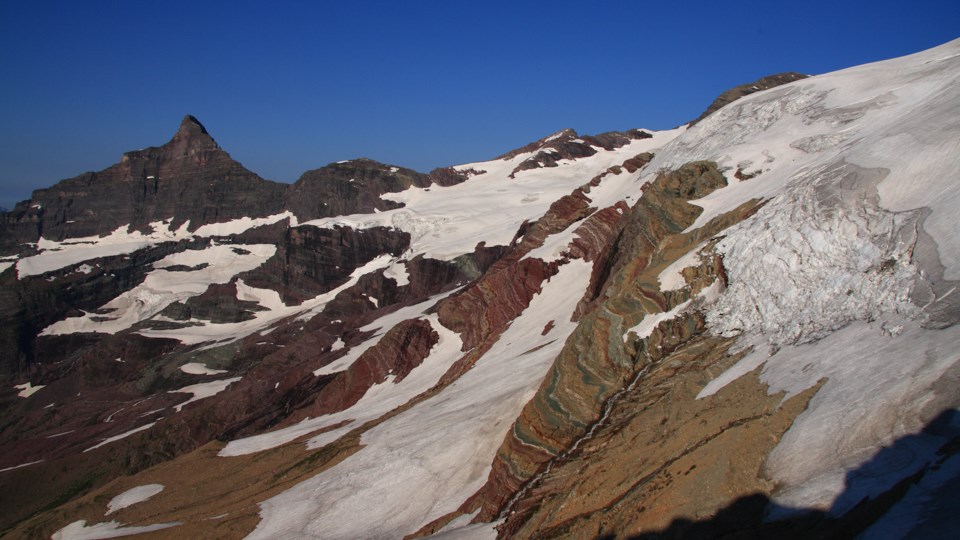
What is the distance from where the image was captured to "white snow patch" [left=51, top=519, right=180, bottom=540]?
44.4 meters

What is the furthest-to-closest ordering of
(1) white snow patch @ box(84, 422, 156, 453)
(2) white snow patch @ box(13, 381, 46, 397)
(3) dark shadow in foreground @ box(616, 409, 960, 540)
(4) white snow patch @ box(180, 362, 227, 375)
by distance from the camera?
(2) white snow patch @ box(13, 381, 46, 397)
(4) white snow patch @ box(180, 362, 227, 375)
(1) white snow patch @ box(84, 422, 156, 453)
(3) dark shadow in foreground @ box(616, 409, 960, 540)

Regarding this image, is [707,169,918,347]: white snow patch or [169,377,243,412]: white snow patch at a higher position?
[707,169,918,347]: white snow patch

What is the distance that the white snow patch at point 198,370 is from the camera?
348 feet

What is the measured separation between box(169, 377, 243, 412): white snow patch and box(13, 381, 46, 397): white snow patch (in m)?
42.6

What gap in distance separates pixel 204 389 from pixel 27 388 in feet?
175

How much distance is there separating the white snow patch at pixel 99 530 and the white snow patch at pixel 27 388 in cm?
8562

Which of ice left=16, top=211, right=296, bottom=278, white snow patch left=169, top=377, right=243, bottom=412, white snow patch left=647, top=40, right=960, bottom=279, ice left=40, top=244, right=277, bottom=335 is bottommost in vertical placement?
white snow patch left=169, top=377, right=243, bottom=412

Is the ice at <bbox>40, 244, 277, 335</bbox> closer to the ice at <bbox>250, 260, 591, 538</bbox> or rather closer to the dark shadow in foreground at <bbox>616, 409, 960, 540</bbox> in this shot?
the ice at <bbox>250, 260, 591, 538</bbox>

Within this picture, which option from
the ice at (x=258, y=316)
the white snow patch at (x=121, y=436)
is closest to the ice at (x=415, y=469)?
the white snow patch at (x=121, y=436)

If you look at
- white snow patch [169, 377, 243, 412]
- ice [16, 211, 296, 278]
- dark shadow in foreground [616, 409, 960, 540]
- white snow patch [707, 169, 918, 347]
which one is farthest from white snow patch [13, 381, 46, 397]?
dark shadow in foreground [616, 409, 960, 540]

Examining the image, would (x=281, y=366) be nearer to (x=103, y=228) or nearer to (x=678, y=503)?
(x=678, y=503)

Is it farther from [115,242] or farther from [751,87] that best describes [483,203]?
[115,242]

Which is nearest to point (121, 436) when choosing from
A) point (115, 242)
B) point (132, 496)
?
point (132, 496)

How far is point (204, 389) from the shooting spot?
313 feet
